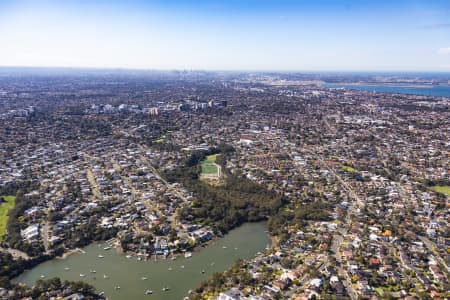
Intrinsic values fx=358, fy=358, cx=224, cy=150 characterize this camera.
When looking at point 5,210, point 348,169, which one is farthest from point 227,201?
point 5,210

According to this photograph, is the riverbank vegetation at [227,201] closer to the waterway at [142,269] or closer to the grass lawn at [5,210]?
the waterway at [142,269]

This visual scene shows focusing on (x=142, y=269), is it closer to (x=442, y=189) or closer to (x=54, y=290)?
(x=54, y=290)

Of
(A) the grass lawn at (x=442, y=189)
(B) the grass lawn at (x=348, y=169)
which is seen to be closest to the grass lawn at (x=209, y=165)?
(B) the grass lawn at (x=348, y=169)

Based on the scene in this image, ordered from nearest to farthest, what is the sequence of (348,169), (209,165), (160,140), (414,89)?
1. (348,169)
2. (209,165)
3. (160,140)
4. (414,89)

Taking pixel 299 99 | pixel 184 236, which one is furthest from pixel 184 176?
pixel 299 99

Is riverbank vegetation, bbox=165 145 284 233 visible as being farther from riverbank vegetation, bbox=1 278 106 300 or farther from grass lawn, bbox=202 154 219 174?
riverbank vegetation, bbox=1 278 106 300

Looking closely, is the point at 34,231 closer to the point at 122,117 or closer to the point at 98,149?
the point at 98,149

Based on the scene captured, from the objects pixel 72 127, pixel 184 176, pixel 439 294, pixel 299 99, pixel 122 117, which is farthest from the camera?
pixel 299 99
